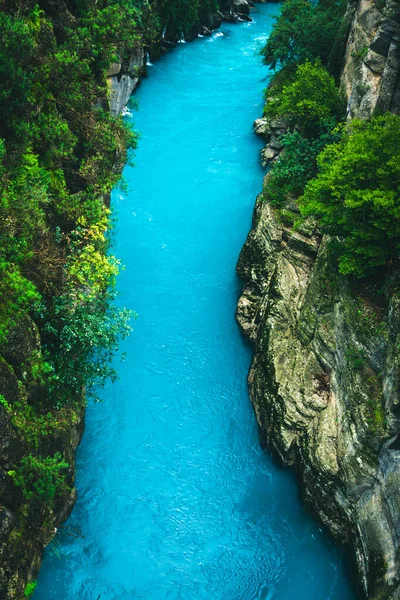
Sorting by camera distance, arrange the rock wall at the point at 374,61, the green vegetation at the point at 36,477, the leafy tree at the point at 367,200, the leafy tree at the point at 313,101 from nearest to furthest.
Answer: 1. the green vegetation at the point at 36,477
2. the leafy tree at the point at 367,200
3. the rock wall at the point at 374,61
4. the leafy tree at the point at 313,101

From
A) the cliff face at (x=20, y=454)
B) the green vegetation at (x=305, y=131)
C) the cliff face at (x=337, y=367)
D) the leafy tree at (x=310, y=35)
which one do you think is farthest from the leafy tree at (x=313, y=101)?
the cliff face at (x=20, y=454)

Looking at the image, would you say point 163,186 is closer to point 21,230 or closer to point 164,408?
point 164,408

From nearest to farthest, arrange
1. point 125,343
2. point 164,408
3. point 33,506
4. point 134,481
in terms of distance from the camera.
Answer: point 33,506, point 134,481, point 164,408, point 125,343

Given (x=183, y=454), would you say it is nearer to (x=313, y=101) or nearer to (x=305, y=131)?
(x=305, y=131)

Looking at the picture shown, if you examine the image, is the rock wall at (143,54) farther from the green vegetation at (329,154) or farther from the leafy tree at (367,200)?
the leafy tree at (367,200)

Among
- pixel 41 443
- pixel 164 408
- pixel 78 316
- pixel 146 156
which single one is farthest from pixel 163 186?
pixel 41 443

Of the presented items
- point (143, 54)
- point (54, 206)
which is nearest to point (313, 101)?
point (54, 206)
